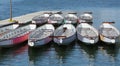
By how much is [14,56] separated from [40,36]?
648cm

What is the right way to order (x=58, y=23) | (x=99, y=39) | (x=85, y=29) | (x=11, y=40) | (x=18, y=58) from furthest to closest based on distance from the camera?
(x=58, y=23) < (x=85, y=29) < (x=99, y=39) < (x=11, y=40) < (x=18, y=58)

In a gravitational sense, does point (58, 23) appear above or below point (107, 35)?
below

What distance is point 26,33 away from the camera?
164 feet

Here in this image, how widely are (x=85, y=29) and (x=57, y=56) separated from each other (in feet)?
38.2

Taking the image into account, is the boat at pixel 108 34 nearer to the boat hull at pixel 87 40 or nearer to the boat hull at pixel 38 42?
the boat hull at pixel 87 40

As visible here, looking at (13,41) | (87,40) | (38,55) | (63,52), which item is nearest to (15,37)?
(13,41)

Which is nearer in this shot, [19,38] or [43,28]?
[19,38]

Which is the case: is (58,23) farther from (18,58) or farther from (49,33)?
(18,58)

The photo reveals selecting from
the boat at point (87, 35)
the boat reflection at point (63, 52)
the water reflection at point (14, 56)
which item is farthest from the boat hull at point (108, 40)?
the water reflection at point (14, 56)

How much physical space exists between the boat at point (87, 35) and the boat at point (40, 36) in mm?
4273

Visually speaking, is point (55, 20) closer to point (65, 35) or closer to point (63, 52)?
point (65, 35)

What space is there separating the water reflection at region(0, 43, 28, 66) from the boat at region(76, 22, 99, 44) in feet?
25.7

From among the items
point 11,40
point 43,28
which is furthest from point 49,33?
point 11,40

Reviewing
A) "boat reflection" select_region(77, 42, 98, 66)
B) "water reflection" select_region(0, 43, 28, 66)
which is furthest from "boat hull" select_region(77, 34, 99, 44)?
"water reflection" select_region(0, 43, 28, 66)
